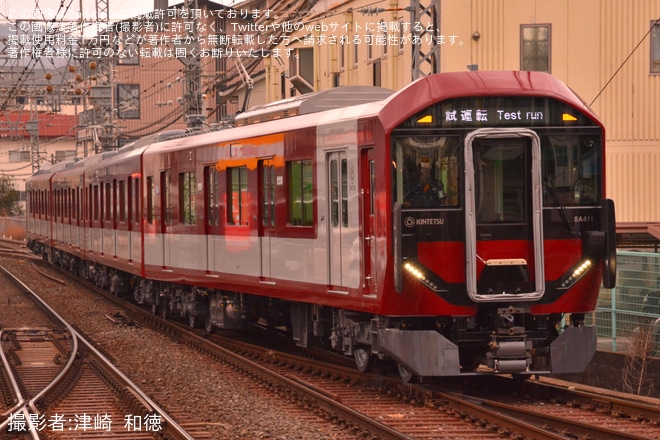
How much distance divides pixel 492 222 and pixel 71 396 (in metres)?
4.83

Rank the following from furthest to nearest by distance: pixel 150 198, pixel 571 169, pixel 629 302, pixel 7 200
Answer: pixel 7 200 < pixel 150 198 < pixel 629 302 < pixel 571 169

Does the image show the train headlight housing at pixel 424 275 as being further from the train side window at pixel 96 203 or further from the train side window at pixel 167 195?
the train side window at pixel 96 203

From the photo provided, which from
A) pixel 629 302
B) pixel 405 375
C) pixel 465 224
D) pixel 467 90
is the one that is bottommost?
pixel 405 375

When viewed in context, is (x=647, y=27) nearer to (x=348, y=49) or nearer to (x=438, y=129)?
(x=348, y=49)

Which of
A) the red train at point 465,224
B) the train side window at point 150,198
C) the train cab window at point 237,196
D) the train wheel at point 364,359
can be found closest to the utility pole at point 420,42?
the train cab window at point 237,196

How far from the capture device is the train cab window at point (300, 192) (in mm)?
13555

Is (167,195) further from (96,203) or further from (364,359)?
(96,203)

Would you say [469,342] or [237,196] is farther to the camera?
[237,196]

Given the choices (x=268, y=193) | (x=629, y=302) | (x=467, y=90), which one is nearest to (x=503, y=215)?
(x=467, y=90)

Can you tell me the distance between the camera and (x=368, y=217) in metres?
11.9

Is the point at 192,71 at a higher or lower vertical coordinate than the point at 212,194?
higher

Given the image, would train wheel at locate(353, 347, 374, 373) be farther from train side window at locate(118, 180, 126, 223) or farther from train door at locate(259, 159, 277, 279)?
train side window at locate(118, 180, 126, 223)

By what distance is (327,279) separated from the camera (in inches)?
516

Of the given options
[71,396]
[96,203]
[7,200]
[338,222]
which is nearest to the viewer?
[338,222]
